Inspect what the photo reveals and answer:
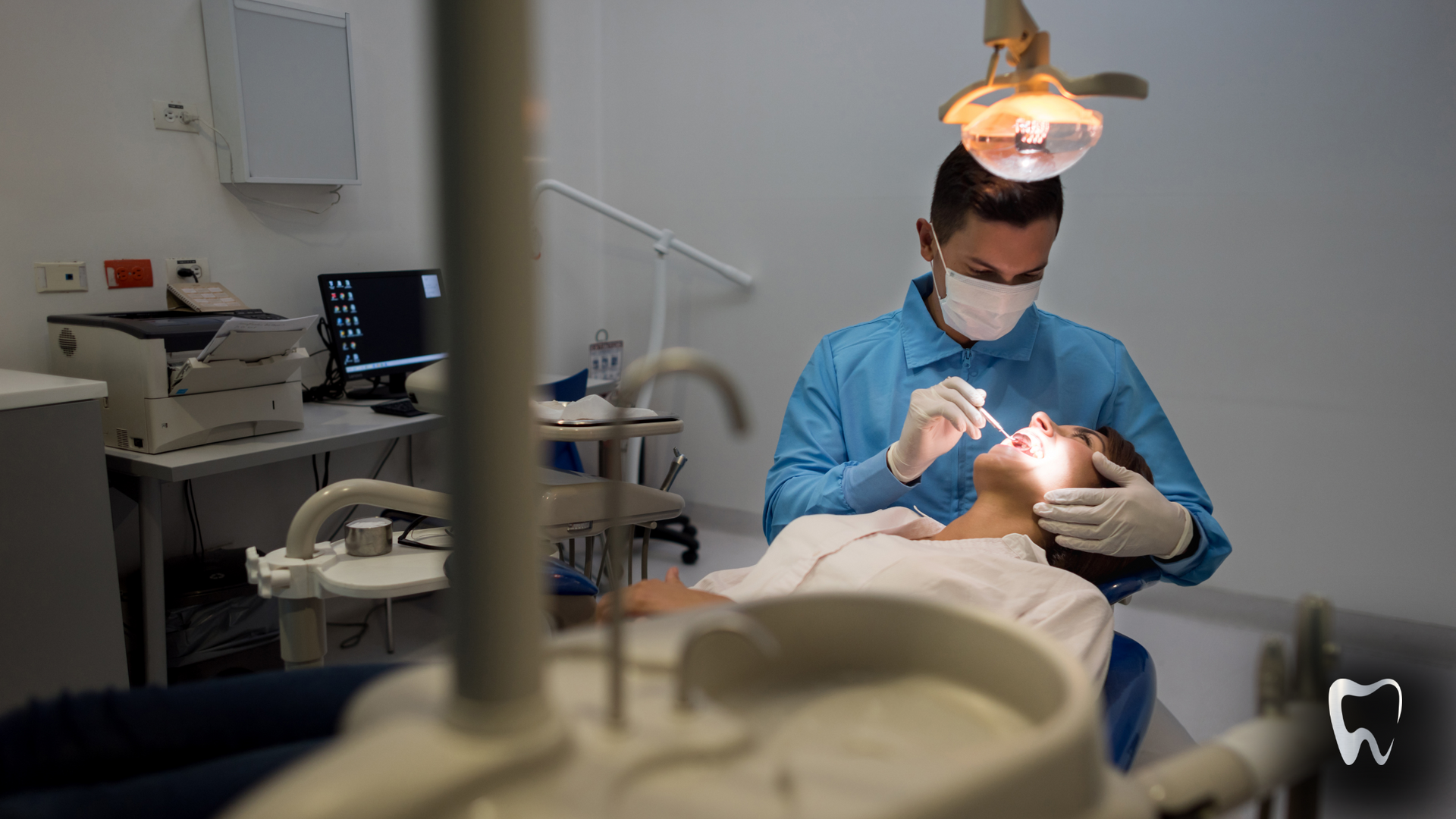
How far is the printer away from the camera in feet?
7.88

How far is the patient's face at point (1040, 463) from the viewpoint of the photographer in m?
1.86

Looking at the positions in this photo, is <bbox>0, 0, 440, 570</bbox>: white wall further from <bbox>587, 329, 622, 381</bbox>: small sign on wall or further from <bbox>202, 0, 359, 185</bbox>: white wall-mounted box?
<bbox>587, 329, 622, 381</bbox>: small sign on wall

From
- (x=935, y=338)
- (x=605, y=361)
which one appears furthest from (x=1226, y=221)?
(x=605, y=361)

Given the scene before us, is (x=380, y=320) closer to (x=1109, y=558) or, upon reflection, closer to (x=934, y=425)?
(x=934, y=425)

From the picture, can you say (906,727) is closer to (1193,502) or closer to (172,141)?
(1193,502)

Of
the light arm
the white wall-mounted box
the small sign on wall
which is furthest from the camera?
the small sign on wall

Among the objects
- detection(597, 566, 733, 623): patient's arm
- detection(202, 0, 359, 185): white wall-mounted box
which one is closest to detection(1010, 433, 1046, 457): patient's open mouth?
detection(597, 566, 733, 623): patient's arm

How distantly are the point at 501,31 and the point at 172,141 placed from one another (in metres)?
3.29

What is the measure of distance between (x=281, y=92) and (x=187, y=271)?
0.69 metres

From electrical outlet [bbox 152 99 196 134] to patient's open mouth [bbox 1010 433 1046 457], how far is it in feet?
9.23

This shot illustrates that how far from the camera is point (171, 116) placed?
2916mm

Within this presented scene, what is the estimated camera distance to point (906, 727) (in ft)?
1.41

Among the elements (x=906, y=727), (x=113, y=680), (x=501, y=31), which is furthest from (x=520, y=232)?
(x=113, y=680)

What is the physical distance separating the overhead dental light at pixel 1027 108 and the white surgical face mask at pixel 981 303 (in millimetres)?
489
